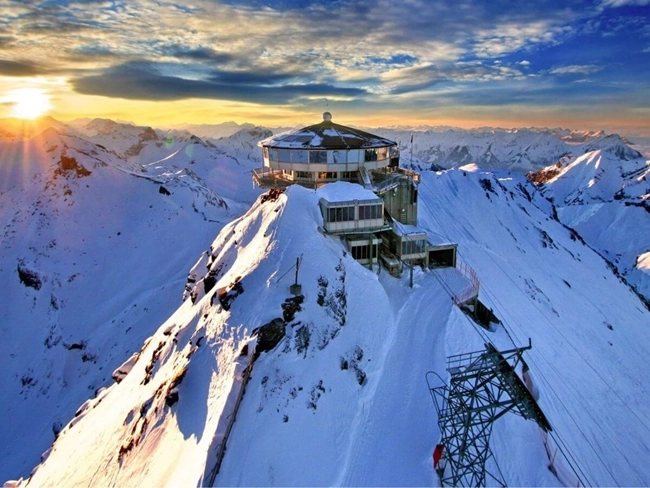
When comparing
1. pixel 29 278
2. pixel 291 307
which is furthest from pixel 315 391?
pixel 29 278

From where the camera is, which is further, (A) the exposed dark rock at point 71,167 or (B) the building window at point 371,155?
(A) the exposed dark rock at point 71,167

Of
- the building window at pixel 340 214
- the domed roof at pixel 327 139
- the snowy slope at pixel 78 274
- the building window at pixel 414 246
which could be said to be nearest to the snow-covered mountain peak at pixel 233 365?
the building window at pixel 340 214

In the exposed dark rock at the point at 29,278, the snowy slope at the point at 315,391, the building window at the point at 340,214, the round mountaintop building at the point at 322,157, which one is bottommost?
the exposed dark rock at the point at 29,278

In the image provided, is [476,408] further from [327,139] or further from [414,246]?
[327,139]

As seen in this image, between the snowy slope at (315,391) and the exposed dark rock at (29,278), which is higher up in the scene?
the snowy slope at (315,391)

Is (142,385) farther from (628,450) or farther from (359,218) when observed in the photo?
(628,450)

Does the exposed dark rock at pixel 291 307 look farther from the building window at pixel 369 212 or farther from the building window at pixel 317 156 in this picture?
the building window at pixel 317 156
